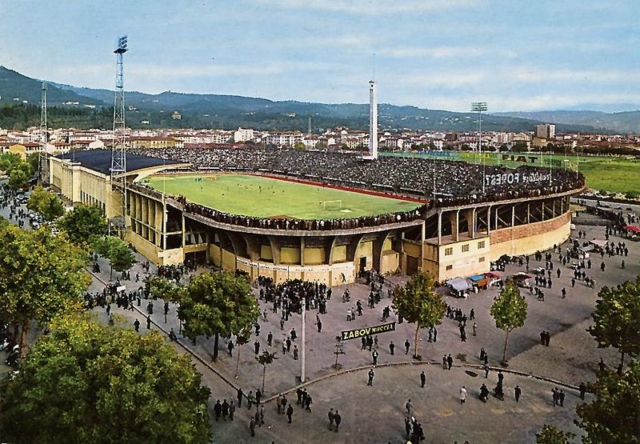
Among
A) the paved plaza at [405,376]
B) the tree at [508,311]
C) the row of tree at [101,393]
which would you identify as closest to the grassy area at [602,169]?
the paved plaza at [405,376]

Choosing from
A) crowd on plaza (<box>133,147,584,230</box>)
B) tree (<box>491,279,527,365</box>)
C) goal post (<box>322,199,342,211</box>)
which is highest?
crowd on plaza (<box>133,147,584,230</box>)

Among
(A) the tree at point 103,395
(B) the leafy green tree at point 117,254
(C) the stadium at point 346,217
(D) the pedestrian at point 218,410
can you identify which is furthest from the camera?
(C) the stadium at point 346,217

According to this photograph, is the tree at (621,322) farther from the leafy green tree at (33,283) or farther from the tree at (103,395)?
the leafy green tree at (33,283)

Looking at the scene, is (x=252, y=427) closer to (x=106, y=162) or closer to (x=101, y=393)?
(x=101, y=393)

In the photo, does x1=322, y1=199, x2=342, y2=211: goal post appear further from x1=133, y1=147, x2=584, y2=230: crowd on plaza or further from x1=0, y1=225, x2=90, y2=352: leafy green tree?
x1=0, y1=225, x2=90, y2=352: leafy green tree

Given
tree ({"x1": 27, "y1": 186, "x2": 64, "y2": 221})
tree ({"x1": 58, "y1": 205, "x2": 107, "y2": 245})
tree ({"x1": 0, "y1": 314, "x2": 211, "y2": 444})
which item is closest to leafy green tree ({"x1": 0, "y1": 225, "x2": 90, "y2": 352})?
tree ({"x1": 0, "y1": 314, "x2": 211, "y2": 444})

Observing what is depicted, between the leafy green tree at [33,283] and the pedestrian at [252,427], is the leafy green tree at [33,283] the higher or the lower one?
the higher one
